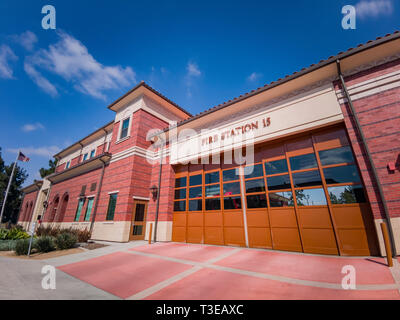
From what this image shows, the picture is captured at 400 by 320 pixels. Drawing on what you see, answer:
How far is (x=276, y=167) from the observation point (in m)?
7.32

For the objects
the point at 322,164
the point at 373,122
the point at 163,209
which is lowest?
the point at 163,209

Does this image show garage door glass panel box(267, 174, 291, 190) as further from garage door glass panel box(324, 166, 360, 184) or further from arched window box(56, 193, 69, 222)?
arched window box(56, 193, 69, 222)

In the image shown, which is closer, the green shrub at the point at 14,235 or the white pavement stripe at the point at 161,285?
the white pavement stripe at the point at 161,285

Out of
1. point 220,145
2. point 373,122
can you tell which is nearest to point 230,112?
point 220,145

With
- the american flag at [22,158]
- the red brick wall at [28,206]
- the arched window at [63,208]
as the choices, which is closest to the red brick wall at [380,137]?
the arched window at [63,208]

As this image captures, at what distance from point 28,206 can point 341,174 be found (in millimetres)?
37002

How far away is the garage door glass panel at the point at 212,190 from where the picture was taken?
8.92 m

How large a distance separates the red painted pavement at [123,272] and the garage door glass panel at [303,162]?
5.36 meters

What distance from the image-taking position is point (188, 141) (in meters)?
10.4

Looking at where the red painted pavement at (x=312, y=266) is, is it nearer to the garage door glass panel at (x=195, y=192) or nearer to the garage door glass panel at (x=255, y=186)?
the garage door glass panel at (x=255, y=186)

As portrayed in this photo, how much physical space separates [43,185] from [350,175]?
30571 millimetres

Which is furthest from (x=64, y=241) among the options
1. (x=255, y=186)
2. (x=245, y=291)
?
(x=255, y=186)

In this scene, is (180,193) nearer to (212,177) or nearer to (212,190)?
(212,190)
